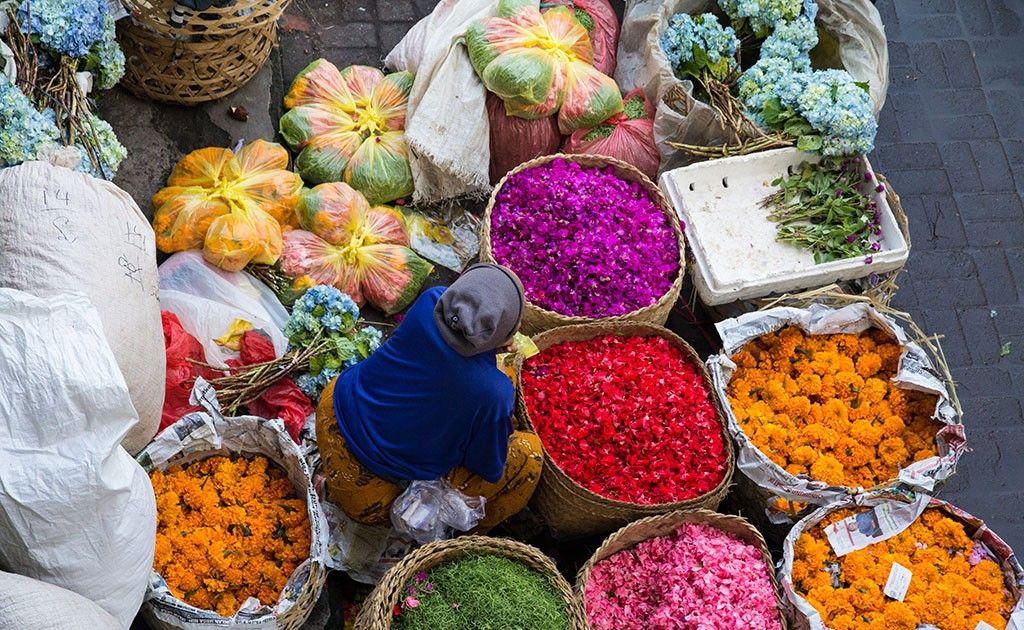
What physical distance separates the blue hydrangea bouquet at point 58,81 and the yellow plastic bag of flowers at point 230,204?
0.39 m

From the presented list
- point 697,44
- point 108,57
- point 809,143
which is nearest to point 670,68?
point 697,44

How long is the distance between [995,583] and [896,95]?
2793 millimetres

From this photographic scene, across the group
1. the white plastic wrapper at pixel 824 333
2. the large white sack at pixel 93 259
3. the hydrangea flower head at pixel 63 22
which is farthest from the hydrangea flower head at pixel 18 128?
the white plastic wrapper at pixel 824 333

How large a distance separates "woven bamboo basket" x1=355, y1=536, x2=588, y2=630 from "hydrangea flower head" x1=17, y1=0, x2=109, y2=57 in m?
1.99

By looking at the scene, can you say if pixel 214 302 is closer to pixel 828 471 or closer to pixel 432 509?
pixel 432 509

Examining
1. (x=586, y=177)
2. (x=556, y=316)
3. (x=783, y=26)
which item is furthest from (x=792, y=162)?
(x=556, y=316)

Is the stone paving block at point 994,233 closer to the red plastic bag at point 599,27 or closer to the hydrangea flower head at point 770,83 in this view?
the hydrangea flower head at point 770,83

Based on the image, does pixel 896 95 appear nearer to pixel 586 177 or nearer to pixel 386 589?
pixel 586 177

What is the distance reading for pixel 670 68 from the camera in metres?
4.21

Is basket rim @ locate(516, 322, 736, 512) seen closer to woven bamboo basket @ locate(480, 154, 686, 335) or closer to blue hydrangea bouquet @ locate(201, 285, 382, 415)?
woven bamboo basket @ locate(480, 154, 686, 335)

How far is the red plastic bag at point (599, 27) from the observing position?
4543 mm

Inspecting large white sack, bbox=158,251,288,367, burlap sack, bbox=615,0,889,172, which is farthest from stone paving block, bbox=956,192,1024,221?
large white sack, bbox=158,251,288,367

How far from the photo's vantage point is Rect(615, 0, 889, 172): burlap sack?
4199 mm

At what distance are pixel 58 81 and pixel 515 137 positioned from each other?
178cm
